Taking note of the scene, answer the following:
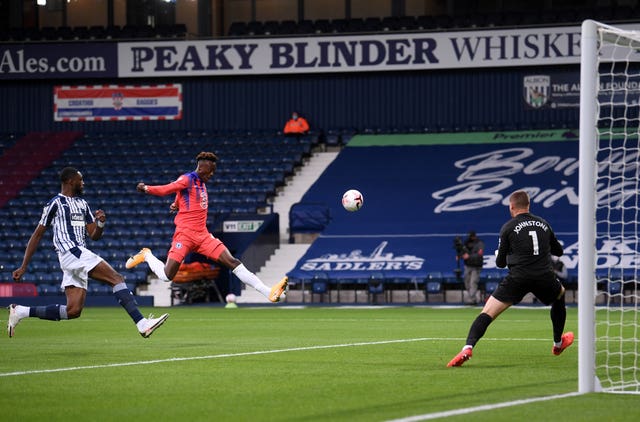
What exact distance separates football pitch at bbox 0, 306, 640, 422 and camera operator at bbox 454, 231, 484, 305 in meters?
9.81

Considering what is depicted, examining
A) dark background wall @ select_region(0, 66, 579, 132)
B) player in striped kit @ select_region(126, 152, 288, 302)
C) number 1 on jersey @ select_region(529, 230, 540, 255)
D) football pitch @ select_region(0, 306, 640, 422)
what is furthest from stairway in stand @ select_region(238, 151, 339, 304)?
number 1 on jersey @ select_region(529, 230, 540, 255)

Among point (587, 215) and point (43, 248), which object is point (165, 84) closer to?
point (43, 248)

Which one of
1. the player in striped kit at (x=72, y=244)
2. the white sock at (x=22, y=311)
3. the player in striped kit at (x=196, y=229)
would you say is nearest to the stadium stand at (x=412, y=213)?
the player in striped kit at (x=196, y=229)

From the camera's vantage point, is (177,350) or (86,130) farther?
(86,130)

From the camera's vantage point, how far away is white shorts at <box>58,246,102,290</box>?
46.6ft

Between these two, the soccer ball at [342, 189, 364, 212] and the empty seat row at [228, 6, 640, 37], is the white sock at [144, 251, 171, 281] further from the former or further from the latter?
the empty seat row at [228, 6, 640, 37]

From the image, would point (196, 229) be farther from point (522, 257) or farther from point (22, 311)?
point (522, 257)

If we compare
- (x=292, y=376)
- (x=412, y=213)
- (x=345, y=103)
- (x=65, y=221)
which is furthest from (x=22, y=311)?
(x=345, y=103)

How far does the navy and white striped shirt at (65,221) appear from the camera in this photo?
1429 centimetres

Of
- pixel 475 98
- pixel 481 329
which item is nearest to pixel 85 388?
pixel 481 329

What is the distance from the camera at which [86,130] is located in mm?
43688

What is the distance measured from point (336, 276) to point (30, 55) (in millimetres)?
16053

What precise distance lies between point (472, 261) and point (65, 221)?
16.9 m

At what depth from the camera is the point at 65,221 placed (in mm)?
14344
